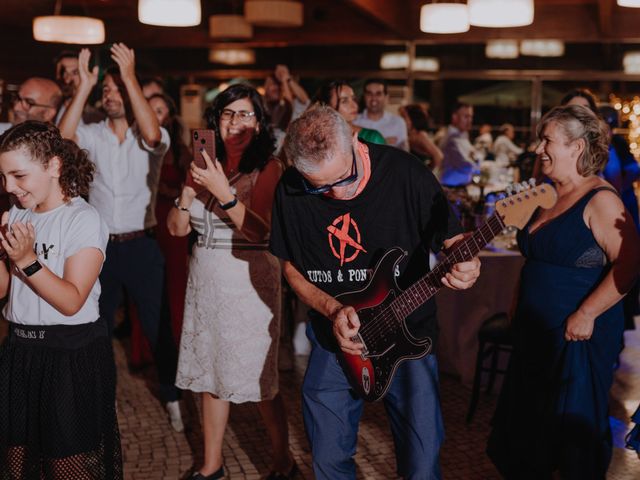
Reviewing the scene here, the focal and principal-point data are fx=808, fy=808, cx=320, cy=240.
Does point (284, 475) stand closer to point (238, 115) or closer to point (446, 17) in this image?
point (238, 115)

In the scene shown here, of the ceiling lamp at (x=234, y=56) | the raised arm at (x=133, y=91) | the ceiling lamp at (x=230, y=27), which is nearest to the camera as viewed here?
the raised arm at (x=133, y=91)

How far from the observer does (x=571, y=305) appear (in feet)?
9.21

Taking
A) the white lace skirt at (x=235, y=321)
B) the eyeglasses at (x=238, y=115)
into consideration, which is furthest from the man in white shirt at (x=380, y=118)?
the white lace skirt at (x=235, y=321)

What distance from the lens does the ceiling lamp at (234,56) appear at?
1325 cm

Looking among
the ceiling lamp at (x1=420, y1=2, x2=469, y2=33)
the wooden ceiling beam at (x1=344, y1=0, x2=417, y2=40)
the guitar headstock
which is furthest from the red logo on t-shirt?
the wooden ceiling beam at (x1=344, y1=0, x2=417, y2=40)

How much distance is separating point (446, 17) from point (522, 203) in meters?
4.55

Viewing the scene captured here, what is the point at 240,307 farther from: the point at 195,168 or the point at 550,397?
the point at 550,397

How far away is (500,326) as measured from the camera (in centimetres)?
388

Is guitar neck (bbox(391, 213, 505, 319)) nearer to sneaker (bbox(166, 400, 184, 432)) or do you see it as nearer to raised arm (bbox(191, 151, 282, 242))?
raised arm (bbox(191, 151, 282, 242))

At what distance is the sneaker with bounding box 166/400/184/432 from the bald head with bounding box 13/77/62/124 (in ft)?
5.01

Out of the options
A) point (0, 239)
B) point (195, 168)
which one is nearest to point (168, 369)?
point (195, 168)

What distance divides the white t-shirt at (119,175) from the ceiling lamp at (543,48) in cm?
878

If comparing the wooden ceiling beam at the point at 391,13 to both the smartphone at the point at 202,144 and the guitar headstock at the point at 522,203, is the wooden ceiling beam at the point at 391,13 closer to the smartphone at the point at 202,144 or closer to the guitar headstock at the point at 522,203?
the smartphone at the point at 202,144

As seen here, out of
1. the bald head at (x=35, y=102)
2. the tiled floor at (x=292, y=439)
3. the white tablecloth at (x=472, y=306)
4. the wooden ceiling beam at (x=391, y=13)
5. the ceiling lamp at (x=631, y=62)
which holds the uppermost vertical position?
the wooden ceiling beam at (x=391, y=13)
